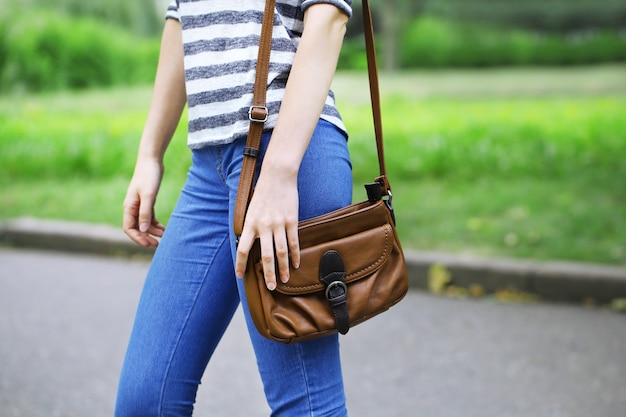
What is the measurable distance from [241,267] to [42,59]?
12.9m

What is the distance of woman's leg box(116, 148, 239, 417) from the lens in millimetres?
1652

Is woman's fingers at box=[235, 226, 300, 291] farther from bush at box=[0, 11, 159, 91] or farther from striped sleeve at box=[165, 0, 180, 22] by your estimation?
bush at box=[0, 11, 159, 91]

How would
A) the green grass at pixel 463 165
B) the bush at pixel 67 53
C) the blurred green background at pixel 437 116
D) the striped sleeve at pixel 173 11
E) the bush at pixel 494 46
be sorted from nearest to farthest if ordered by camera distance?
the striped sleeve at pixel 173 11, the green grass at pixel 463 165, the blurred green background at pixel 437 116, the bush at pixel 494 46, the bush at pixel 67 53

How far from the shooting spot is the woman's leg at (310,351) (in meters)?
1.51

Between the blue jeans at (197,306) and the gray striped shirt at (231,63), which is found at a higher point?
the gray striped shirt at (231,63)

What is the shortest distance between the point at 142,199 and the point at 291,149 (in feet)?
1.84

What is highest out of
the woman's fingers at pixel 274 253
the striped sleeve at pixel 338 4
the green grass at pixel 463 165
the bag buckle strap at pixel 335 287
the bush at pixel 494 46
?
the striped sleeve at pixel 338 4

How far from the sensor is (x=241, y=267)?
1458 mm

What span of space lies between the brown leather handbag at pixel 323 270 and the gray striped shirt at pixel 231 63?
0.16ft

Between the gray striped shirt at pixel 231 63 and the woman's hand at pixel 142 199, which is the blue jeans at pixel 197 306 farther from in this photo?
the woman's hand at pixel 142 199

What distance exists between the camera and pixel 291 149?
4.68 ft

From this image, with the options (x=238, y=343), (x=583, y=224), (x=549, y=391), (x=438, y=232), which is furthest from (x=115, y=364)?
(x=583, y=224)

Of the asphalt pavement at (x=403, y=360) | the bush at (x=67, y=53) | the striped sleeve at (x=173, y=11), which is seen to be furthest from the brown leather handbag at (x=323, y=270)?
the bush at (x=67, y=53)

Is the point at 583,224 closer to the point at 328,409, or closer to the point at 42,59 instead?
the point at 328,409
